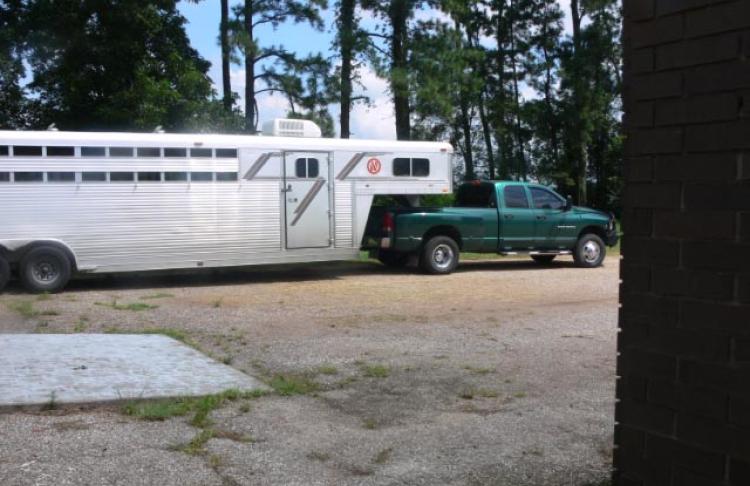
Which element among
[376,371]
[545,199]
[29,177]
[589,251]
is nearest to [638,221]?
[376,371]

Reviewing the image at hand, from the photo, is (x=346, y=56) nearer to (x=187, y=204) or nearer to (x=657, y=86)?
(x=187, y=204)

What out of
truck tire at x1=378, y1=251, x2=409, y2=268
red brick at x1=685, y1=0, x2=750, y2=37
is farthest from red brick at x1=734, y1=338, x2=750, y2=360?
truck tire at x1=378, y1=251, x2=409, y2=268

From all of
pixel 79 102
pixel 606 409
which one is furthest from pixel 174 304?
pixel 79 102

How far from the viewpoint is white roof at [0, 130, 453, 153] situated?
13.1 meters

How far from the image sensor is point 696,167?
3.08 meters

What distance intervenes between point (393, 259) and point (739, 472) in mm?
14379

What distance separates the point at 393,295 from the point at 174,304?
3469 mm

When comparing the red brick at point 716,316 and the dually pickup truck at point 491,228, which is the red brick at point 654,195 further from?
the dually pickup truck at point 491,228

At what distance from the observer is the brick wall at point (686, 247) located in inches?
116

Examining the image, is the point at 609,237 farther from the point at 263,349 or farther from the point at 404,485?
the point at 404,485

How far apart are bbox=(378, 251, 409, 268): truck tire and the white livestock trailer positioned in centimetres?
153

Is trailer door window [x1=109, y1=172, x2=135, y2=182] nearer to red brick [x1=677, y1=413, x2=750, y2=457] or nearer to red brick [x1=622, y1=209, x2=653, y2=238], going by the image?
red brick [x1=622, y1=209, x2=653, y2=238]

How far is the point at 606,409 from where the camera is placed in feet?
19.8

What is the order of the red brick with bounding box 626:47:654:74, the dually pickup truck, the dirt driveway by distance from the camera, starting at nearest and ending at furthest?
the red brick with bounding box 626:47:654:74
the dirt driveway
the dually pickup truck
